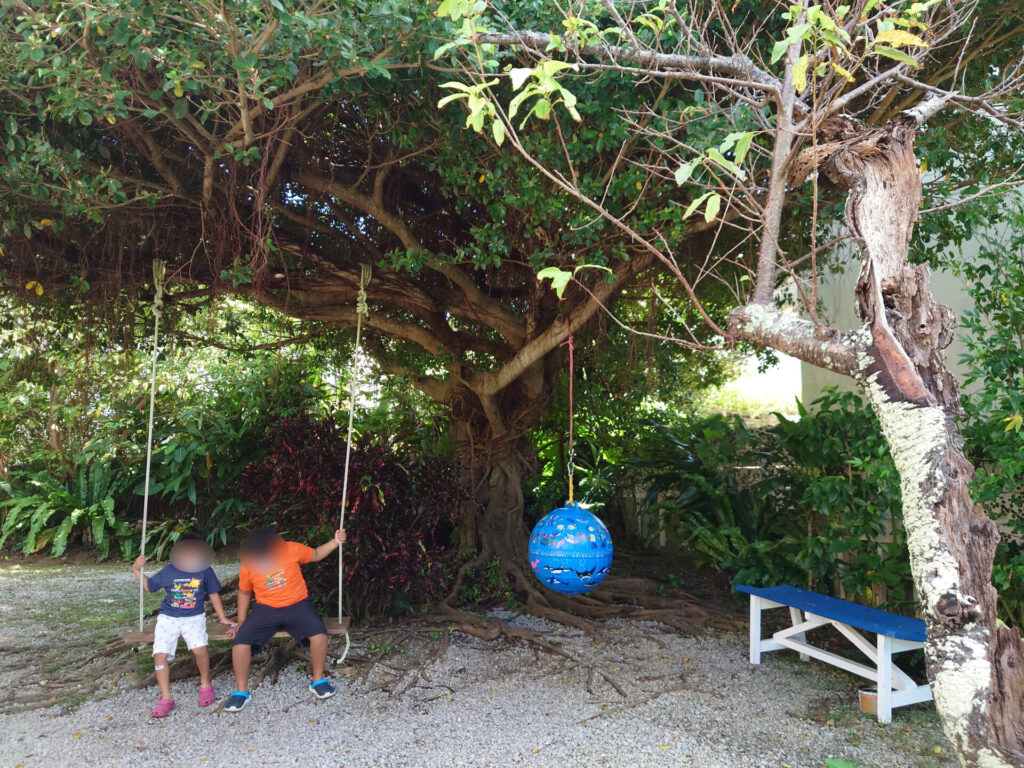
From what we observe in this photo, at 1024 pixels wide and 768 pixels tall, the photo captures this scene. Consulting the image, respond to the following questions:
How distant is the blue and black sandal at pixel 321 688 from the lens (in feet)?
16.3

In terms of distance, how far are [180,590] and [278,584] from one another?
61cm

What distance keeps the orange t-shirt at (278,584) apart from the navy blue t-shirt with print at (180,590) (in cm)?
27

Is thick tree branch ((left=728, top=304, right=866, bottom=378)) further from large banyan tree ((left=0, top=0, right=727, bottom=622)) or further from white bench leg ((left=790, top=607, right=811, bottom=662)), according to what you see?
white bench leg ((left=790, top=607, right=811, bottom=662))

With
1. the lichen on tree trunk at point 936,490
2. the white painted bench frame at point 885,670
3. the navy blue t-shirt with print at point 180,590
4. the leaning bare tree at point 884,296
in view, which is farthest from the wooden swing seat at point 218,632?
the lichen on tree trunk at point 936,490

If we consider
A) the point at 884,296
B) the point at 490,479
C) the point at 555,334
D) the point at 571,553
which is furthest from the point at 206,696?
the point at 884,296

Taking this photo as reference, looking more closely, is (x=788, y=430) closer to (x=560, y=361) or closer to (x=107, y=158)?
A: (x=560, y=361)

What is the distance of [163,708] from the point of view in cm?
468

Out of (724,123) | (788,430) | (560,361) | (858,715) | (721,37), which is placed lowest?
(858,715)

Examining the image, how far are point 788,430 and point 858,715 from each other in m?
2.69

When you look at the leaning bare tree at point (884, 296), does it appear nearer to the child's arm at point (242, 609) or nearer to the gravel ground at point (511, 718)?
the gravel ground at point (511, 718)

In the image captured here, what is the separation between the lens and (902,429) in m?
2.57

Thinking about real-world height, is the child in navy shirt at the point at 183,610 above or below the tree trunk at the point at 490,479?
below

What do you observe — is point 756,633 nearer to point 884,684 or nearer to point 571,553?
point 884,684

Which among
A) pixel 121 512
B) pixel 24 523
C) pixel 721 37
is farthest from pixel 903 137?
pixel 24 523
